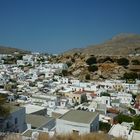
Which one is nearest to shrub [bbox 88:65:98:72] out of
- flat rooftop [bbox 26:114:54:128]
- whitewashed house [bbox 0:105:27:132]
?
flat rooftop [bbox 26:114:54:128]

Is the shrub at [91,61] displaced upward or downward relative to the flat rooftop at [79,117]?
upward

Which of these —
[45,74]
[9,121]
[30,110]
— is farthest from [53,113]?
[45,74]

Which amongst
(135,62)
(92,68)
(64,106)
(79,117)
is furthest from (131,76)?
(79,117)

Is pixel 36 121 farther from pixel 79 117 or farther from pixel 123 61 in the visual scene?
pixel 123 61

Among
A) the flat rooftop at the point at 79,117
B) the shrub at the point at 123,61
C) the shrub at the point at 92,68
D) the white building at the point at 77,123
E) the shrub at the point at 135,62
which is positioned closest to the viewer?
the white building at the point at 77,123

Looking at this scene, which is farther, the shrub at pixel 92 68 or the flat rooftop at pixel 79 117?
the shrub at pixel 92 68

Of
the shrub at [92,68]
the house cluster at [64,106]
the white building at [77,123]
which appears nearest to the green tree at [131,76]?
the shrub at [92,68]

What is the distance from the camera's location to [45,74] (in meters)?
77.0

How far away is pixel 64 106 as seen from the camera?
3641 cm

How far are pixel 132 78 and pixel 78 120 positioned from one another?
51643 mm

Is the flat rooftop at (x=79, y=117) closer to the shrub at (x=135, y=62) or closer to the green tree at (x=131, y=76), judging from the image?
the green tree at (x=131, y=76)

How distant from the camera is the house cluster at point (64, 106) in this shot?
17531 millimetres

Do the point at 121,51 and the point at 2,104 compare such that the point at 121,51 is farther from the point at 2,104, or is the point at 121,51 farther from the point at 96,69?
the point at 2,104

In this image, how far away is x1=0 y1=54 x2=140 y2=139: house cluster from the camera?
690 inches
